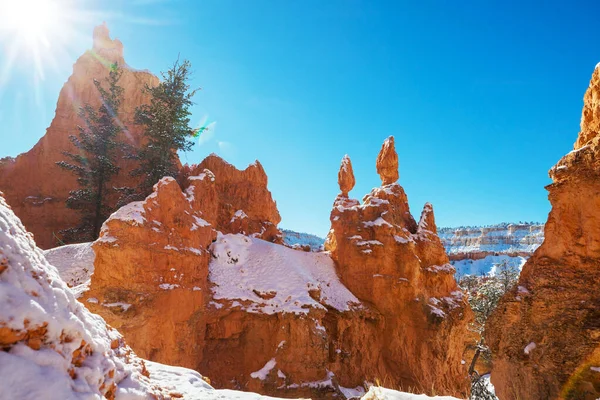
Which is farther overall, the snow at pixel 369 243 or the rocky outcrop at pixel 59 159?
the rocky outcrop at pixel 59 159

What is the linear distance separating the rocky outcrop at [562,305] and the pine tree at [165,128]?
20.4 metres

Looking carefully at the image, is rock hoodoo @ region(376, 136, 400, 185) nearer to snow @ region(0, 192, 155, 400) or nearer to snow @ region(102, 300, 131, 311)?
snow @ region(102, 300, 131, 311)

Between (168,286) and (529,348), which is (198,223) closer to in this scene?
(168,286)

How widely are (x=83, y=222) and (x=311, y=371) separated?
18.5m

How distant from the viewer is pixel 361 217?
73.8 feet

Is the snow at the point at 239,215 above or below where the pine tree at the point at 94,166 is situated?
below

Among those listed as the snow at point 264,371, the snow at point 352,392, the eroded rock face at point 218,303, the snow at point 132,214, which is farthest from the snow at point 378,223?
the snow at point 132,214

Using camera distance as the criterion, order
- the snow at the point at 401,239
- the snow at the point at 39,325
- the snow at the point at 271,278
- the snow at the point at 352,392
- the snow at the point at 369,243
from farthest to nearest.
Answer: the snow at the point at 401,239
the snow at the point at 369,243
the snow at the point at 271,278
the snow at the point at 352,392
the snow at the point at 39,325

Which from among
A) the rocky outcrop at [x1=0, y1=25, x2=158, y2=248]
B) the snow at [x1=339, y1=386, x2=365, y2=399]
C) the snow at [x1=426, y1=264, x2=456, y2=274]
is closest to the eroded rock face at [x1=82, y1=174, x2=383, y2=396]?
the snow at [x1=339, y1=386, x2=365, y2=399]

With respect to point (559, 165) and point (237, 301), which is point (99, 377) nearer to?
point (559, 165)

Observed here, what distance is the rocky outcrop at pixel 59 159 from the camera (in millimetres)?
25234

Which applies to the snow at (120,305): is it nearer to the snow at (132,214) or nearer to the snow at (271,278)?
the snow at (132,214)

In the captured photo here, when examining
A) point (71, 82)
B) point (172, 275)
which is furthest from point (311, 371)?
point (71, 82)

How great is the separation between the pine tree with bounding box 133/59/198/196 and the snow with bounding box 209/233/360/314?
22.5 feet
